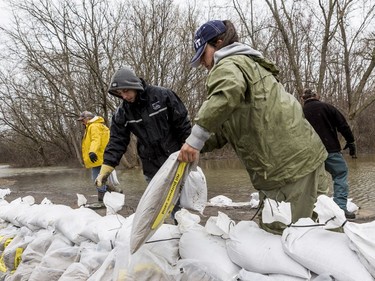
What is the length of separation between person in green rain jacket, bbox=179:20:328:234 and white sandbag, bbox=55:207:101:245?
1.27 meters

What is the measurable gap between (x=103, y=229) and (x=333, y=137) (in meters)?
2.94

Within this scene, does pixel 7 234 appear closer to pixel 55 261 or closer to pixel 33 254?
pixel 33 254

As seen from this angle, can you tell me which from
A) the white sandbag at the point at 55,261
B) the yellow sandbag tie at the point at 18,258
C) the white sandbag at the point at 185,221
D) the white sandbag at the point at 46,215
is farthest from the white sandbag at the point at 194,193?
the yellow sandbag tie at the point at 18,258

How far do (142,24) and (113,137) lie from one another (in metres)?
13.1

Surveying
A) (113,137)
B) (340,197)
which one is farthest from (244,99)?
(340,197)

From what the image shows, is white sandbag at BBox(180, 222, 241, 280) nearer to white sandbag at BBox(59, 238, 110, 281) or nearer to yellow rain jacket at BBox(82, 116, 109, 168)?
white sandbag at BBox(59, 238, 110, 281)

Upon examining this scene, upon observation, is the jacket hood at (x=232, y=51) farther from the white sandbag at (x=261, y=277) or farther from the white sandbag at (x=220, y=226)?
the white sandbag at (x=261, y=277)

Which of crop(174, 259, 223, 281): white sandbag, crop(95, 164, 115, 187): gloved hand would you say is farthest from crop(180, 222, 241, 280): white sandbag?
crop(95, 164, 115, 187): gloved hand

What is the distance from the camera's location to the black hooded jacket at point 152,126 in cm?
314

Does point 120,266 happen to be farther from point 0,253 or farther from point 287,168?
point 0,253

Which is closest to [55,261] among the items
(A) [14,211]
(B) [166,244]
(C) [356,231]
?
(B) [166,244]

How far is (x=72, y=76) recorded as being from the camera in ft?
53.2

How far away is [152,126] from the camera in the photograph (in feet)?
10.3

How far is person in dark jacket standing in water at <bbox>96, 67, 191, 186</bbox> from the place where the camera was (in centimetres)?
309
